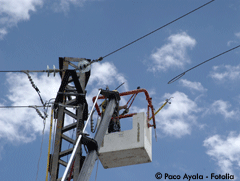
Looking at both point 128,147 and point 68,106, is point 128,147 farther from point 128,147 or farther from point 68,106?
point 68,106

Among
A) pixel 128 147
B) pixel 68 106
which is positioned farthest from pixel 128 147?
pixel 68 106

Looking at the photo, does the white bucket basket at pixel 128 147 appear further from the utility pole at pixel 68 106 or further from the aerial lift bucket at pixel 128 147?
the utility pole at pixel 68 106

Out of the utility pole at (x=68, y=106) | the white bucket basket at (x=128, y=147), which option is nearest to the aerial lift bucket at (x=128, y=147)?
the white bucket basket at (x=128, y=147)

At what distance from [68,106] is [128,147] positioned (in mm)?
3753

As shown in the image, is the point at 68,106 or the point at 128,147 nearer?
the point at 68,106

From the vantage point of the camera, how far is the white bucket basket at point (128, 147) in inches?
679

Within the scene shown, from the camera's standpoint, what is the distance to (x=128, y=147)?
17.2m

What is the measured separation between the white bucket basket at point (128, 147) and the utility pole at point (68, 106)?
2.78 metres

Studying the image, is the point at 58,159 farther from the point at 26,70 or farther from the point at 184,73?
the point at 184,73

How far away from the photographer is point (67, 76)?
15.3 metres

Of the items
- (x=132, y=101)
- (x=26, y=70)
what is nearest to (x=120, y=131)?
(x=132, y=101)

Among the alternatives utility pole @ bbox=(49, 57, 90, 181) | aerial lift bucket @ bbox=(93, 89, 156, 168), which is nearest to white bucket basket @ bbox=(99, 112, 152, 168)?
aerial lift bucket @ bbox=(93, 89, 156, 168)

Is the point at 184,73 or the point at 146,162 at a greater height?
the point at 184,73

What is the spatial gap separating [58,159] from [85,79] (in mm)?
3605
